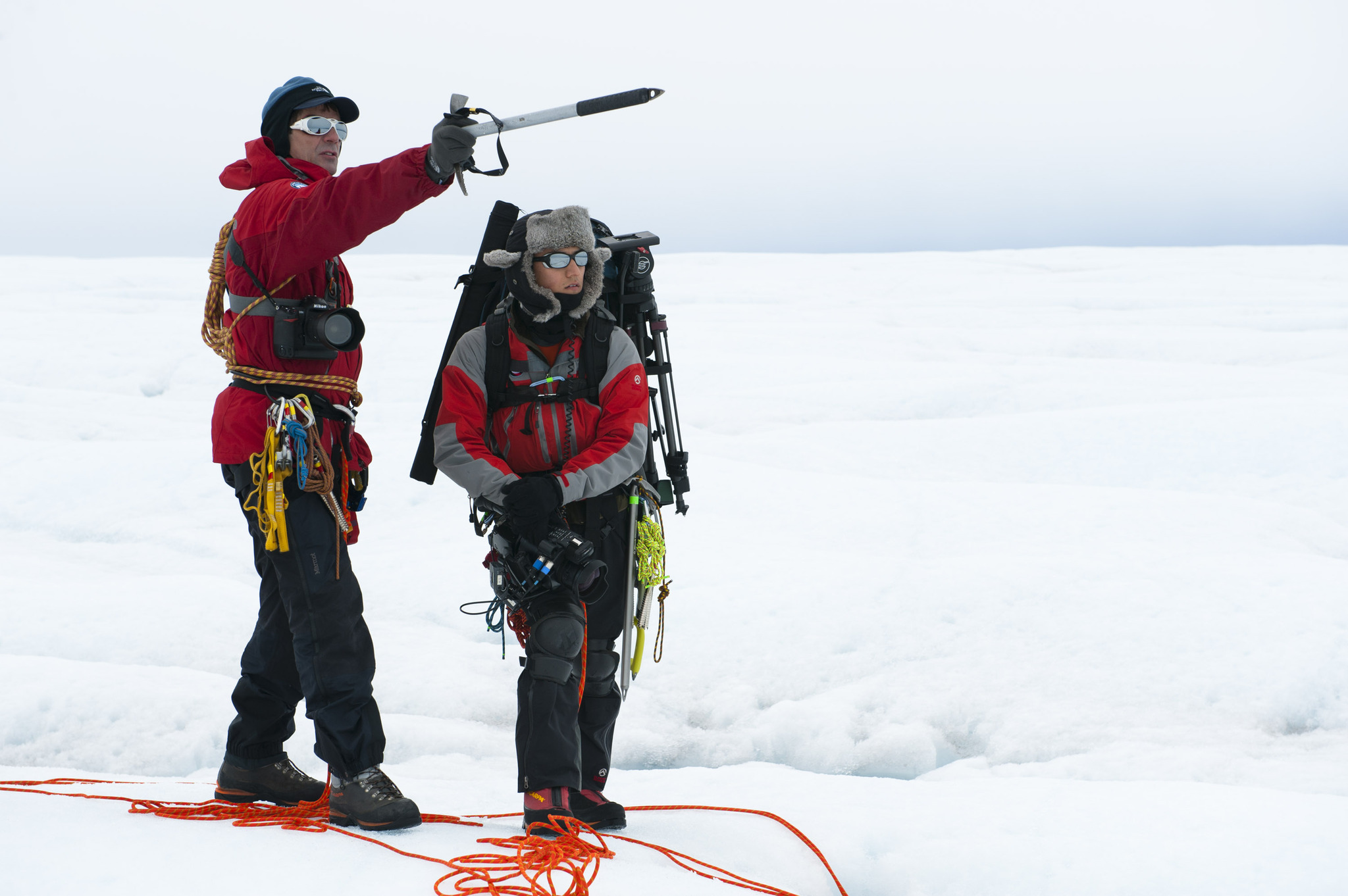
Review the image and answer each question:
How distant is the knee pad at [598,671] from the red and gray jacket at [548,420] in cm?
56

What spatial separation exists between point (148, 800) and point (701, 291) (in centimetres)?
1471

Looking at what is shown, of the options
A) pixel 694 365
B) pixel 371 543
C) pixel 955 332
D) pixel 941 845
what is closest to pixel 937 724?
pixel 941 845

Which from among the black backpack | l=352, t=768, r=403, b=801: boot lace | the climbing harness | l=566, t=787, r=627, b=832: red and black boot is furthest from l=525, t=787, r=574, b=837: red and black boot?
the black backpack

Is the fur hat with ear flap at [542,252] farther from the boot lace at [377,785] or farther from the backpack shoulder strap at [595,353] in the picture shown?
the boot lace at [377,785]

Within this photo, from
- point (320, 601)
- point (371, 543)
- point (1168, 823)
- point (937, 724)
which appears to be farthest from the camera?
point (371, 543)

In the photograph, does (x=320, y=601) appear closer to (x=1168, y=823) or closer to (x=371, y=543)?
(x=1168, y=823)

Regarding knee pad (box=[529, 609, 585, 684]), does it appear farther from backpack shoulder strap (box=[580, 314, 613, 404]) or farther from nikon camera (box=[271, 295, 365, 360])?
nikon camera (box=[271, 295, 365, 360])

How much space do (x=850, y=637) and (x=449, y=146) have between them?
347cm

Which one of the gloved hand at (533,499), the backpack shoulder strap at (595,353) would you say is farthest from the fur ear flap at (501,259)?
the gloved hand at (533,499)

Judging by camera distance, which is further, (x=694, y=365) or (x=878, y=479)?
(x=694, y=365)

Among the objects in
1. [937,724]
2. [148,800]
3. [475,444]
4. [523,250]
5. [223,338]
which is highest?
[523,250]

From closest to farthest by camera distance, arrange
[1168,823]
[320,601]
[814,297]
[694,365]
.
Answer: [320,601] < [1168,823] < [694,365] < [814,297]

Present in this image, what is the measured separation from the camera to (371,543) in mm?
6250

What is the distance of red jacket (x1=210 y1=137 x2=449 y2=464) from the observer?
2391 millimetres
